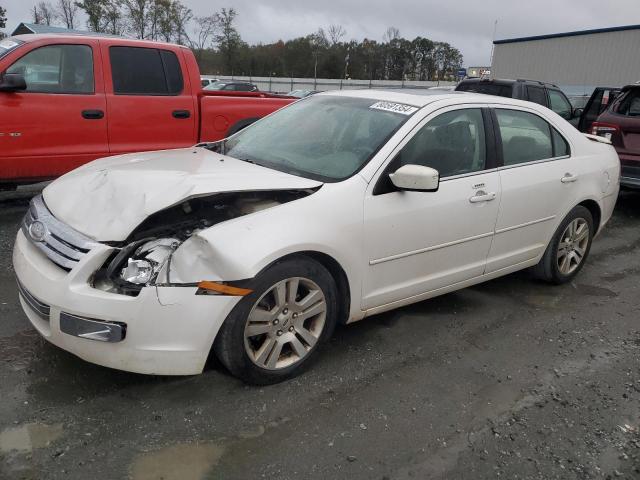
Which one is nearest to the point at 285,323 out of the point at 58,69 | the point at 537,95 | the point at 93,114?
the point at 93,114

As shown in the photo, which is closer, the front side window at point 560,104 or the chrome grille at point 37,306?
the chrome grille at point 37,306

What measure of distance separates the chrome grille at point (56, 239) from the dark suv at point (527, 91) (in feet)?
25.3

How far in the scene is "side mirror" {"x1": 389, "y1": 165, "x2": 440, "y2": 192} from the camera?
3.05 m

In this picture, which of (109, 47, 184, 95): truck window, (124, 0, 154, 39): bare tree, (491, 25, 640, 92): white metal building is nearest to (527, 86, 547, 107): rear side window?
(109, 47, 184, 95): truck window

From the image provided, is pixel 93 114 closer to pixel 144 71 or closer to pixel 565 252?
pixel 144 71

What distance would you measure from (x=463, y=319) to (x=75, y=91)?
14.6ft

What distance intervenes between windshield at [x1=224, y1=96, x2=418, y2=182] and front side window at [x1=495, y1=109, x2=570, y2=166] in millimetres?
874

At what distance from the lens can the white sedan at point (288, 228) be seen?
255 centimetres

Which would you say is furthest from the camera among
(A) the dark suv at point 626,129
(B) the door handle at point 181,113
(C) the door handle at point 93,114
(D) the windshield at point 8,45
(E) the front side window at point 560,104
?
(E) the front side window at point 560,104

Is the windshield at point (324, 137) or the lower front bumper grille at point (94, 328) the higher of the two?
the windshield at point (324, 137)

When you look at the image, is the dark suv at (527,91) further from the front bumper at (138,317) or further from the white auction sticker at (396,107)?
the front bumper at (138,317)

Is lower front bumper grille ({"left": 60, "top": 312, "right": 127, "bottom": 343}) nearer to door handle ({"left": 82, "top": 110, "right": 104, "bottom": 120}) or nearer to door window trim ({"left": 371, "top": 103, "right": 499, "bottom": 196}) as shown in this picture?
door window trim ({"left": 371, "top": 103, "right": 499, "bottom": 196})

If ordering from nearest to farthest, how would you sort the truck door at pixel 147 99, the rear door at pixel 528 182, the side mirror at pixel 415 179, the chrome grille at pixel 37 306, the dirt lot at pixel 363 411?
1. the dirt lot at pixel 363 411
2. the chrome grille at pixel 37 306
3. the side mirror at pixel 415 179
4. the rear door at pixel 528 182
5. the truck door at pixel 147 99

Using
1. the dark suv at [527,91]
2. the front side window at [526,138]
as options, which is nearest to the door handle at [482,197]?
the front side window at [526,138]
